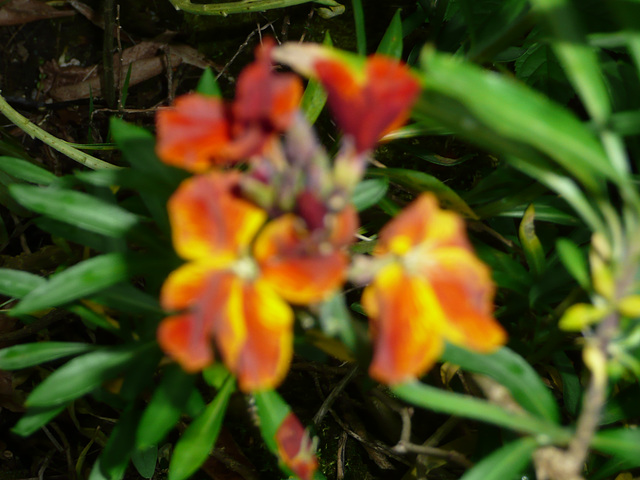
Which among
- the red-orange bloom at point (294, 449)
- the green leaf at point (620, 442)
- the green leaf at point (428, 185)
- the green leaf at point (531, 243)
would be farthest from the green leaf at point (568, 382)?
the red-orange bloom at point (294, 449)

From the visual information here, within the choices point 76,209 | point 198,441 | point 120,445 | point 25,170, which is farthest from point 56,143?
point 198,441

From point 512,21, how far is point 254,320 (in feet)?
2.25

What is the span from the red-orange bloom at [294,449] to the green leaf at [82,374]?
26 cm

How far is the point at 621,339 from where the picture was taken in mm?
709

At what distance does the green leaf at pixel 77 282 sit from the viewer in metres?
0.83

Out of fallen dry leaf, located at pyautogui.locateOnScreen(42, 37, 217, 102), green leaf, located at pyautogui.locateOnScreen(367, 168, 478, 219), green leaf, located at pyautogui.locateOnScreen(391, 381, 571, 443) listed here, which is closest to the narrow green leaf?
green leaf, located at pyautogui.locateOnScreen(367, 168, 478, 219)

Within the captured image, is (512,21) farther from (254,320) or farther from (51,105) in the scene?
(51,105)

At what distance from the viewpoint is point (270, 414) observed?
3.09 feet

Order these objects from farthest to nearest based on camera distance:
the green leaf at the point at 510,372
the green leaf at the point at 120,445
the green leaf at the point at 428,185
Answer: the green leaf at the point at 428,185
the green leaf at the point at 120,445
the green leaf at the point at 510,372

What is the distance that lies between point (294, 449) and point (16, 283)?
0.58m

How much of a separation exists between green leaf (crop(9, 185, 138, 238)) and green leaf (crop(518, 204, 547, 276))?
0.76 meters

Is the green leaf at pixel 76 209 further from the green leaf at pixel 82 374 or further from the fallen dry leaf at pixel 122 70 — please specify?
the fallen dry leaf at pixel 122 70

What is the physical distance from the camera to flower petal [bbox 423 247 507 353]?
1.92ft

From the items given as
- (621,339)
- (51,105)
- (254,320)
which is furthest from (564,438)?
(51,105)
